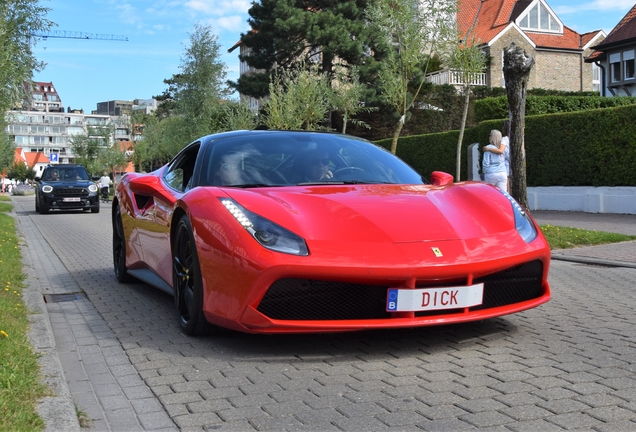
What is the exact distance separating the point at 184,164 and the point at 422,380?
296 centimetres

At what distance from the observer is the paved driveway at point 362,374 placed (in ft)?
10.4

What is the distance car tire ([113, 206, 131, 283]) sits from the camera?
736cm

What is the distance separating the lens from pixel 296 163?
207 inches

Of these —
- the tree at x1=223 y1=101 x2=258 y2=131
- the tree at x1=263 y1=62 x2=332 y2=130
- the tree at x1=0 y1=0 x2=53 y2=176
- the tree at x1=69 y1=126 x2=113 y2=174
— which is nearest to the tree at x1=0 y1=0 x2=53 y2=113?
the tree at x1=0 y1=0 x2=53 y2=176

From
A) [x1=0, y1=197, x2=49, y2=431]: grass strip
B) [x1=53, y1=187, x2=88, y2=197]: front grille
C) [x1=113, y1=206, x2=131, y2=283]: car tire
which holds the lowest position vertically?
[x1=0, y1=197, x2=49, y2=431]: grass strip

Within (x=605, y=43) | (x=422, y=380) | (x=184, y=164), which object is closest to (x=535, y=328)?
(x=422, y=380)

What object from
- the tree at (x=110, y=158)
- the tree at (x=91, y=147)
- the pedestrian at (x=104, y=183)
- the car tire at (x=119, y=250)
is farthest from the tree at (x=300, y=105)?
the tree at (x=110, y=158)

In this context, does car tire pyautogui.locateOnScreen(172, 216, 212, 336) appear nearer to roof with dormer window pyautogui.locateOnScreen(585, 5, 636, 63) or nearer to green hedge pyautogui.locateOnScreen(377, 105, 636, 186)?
green hedge pyautogui.locateOnScreen(377, 105, 636, 186)

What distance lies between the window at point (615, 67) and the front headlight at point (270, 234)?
3950 centimetres

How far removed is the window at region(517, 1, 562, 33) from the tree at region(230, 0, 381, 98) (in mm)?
14423

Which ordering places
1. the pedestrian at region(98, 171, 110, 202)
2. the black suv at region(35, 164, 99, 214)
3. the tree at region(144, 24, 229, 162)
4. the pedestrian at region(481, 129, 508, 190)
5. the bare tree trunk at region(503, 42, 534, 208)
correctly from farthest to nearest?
the tree at region(144, 24, 229, 162)
the pedestrian at region(98, 171, 110, 202)
the black suv at region(35, 164, 99, 214)
the pedestrian at region(481, 129, 508, 190)
the bare tree trunk at region(503, 42, 534, 208)

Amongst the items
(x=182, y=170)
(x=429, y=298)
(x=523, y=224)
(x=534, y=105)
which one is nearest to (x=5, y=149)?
(x=534, y=105)

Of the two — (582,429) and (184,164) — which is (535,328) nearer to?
(582,429)

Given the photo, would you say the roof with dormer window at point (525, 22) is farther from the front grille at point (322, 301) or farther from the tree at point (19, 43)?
the front grille at point (322, 301)
